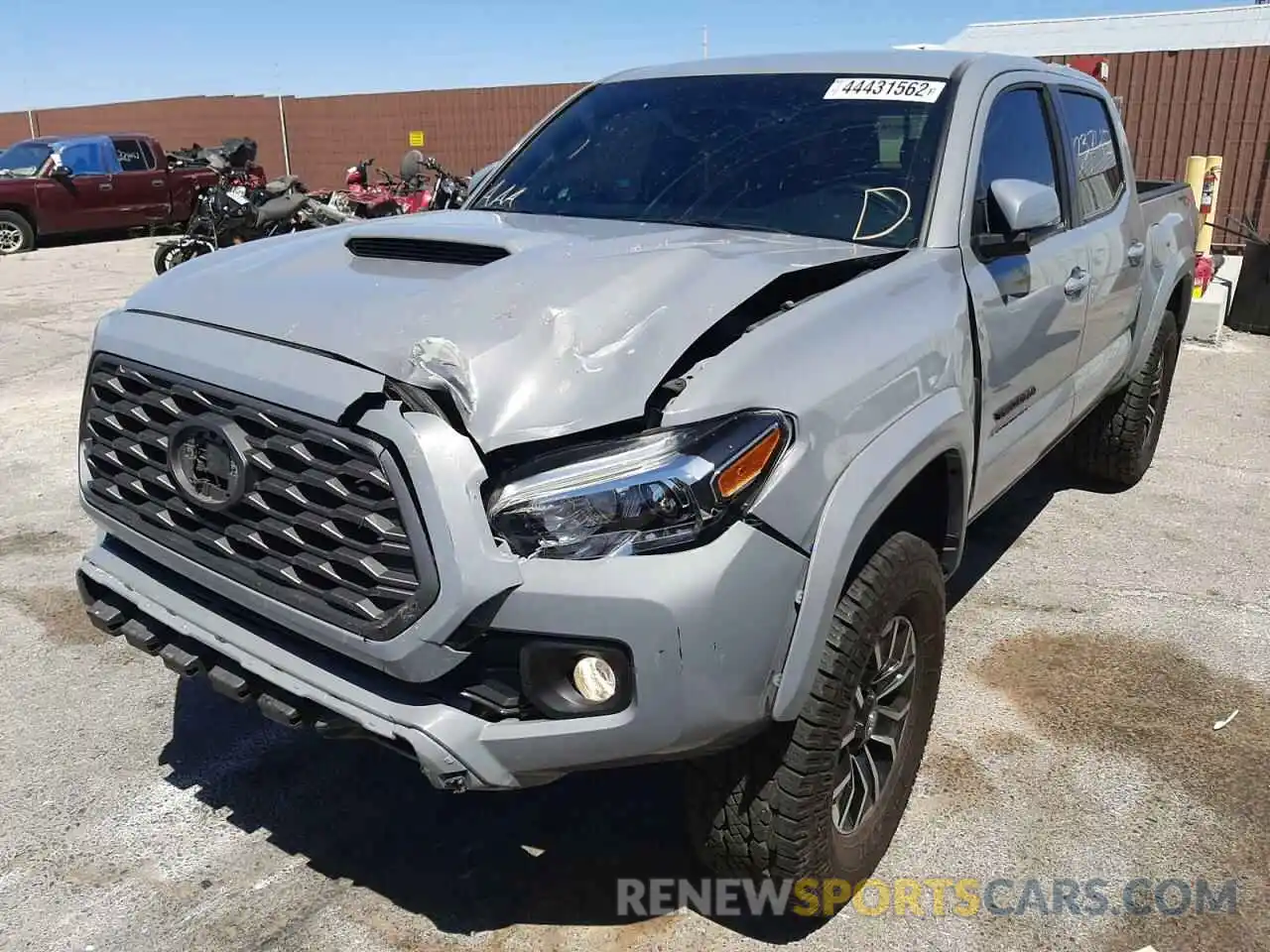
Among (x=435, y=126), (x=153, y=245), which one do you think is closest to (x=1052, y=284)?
(x=153, y=245)

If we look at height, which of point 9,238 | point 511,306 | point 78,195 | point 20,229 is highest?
point 511,306

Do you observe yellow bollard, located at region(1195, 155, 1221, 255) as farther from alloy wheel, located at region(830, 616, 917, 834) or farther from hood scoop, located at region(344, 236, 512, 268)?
hood scoop, located at region(344, 236, 512, 268)

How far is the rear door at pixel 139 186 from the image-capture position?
1714 cm

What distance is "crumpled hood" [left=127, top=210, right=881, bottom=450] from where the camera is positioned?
6.59 ft

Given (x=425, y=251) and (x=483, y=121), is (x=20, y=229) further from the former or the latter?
(x=425, y=251)

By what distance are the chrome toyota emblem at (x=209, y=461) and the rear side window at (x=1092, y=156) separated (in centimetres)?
316

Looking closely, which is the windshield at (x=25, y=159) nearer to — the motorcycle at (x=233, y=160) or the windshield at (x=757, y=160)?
the motorcycle at (x=233, y=160)

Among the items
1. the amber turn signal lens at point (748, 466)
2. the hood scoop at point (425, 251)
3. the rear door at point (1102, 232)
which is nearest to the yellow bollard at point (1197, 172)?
the rear door at point (1102, 232)

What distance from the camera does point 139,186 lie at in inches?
680

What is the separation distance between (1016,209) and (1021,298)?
39 centimetres

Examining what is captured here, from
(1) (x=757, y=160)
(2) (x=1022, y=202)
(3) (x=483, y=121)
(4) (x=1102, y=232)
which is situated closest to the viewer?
(2) (x=1022, y=202)

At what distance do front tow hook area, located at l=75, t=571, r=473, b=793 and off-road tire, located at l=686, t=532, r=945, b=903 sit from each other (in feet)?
1.89

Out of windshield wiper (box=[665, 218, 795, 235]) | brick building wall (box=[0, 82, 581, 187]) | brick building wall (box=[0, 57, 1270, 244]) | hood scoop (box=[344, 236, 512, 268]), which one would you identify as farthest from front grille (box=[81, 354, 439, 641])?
brick building wall (box=[0, 82, 581, 187])

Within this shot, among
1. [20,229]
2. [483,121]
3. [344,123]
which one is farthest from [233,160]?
[344,123]
